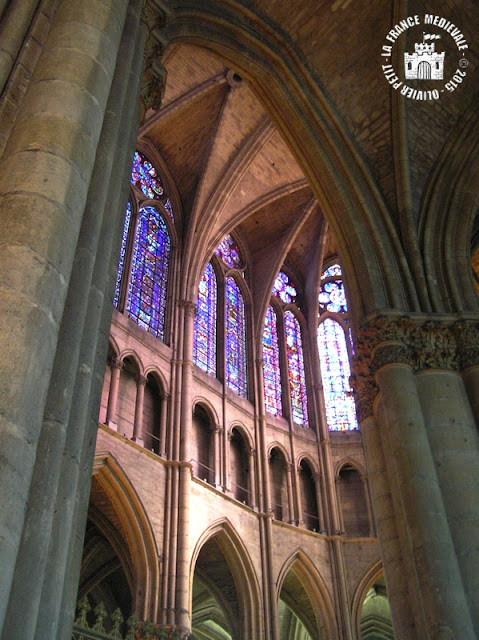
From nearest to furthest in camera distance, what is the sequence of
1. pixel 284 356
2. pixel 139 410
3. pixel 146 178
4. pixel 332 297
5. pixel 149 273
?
pixel 139 410, pixel 149 273, pixel 146 178, pixel 284 356, pixel 332 297

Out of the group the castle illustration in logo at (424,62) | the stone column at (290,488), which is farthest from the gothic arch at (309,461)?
the castle illustration in logo at (424,62)

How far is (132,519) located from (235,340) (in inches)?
272

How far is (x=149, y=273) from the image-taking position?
16266 millimetres

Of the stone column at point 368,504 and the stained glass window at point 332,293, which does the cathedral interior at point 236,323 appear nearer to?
the stained glass window at point 332,293

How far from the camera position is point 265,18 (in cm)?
1023

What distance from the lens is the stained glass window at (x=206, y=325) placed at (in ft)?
54.9

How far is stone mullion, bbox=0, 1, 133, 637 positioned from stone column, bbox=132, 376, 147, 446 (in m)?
9.55

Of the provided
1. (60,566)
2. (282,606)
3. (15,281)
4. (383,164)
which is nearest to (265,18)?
(383,164)

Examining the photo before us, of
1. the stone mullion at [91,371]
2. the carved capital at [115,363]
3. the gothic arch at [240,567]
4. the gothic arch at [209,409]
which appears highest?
the gothic arch at [209,409]

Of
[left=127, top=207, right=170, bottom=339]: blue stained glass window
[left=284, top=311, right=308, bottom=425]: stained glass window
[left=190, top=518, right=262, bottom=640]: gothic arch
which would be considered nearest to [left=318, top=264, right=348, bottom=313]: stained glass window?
[left=284, top=311, right=308, bottom=425]: stained glass window

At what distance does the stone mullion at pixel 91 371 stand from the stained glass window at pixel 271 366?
519 inches

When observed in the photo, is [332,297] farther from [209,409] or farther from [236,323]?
[209,409]

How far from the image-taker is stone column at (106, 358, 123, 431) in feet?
41.7

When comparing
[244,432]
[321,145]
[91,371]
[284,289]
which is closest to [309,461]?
[244,432]
